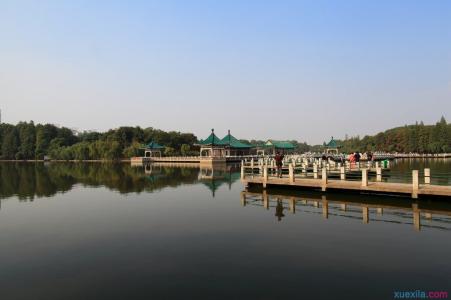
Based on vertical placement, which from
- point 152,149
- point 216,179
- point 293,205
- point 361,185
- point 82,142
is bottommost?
point 293,205

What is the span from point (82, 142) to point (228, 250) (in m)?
127

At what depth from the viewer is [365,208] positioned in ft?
65.2

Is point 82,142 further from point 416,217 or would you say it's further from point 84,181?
point 416,217

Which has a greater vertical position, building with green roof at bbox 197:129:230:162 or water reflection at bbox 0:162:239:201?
building with green roof at bbox 197:129:230:162

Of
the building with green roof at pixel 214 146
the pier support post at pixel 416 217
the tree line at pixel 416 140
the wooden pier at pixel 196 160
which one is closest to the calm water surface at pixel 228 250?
the pier support post at pixel 416 217

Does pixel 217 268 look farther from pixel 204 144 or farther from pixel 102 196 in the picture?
pixel 204 144

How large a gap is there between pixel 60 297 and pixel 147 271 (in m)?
2.41

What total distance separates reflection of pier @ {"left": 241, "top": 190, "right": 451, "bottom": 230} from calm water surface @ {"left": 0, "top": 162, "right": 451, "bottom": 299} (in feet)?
0.20

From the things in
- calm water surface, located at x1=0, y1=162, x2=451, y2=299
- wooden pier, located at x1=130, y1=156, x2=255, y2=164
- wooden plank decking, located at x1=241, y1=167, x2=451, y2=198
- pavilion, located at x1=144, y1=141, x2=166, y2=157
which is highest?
pavilion, located at x1=144, y1=141, x2=166, y2=157

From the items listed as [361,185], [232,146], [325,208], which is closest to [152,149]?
[232,146]

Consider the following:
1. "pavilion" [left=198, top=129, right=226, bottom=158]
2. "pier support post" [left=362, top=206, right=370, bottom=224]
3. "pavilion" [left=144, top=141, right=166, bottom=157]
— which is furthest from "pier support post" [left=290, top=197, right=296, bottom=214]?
"pavilion" [left=144, top=141, right=166, bottom=157]

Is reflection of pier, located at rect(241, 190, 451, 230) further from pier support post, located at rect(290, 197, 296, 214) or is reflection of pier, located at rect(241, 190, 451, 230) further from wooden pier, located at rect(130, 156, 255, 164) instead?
wooden pier, located at rect(130, 156, 255, 164)

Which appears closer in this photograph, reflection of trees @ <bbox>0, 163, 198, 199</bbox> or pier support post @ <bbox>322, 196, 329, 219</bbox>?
pier support post @ <bbox>322, 196, 329, 219</bbox>

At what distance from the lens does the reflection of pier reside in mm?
16797
